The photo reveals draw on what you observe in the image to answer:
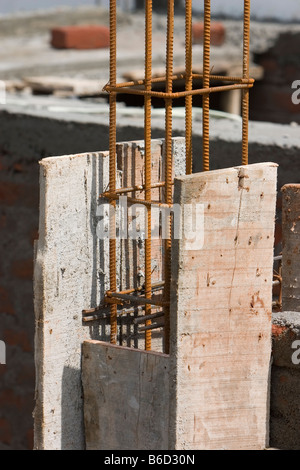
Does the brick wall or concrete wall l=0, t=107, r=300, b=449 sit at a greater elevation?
the brick wall

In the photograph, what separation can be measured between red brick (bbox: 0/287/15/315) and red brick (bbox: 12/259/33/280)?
0.11m

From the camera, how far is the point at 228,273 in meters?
2.31

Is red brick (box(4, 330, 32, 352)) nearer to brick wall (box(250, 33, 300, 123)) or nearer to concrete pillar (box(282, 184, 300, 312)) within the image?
concrete pillar (box(282, 184, 300, 312))

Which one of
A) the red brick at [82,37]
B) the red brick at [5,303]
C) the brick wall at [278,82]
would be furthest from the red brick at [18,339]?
the red brick at [82,37]

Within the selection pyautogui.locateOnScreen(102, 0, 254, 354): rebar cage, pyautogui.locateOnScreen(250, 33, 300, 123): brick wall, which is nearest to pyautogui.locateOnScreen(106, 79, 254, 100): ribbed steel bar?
pyautogui.locateOnScreen(102, 0, 254, 354): rebar cage

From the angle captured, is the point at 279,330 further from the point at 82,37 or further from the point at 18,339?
the point at 82,37

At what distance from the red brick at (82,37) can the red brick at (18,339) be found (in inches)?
195

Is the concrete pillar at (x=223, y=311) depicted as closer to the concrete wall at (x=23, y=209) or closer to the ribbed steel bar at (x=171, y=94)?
the ribbed steel bar at (x=171, y=94)

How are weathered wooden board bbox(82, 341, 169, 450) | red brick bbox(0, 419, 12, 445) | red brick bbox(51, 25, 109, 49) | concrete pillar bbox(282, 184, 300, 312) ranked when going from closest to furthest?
weathered wooden board bbox(82, 341, 169, 450)
concrete pillar bbox(282, 184, 300, 312)
red brick bbox(0, 419, 12, 445)
red brick bbox(51, 25, 109, 49)

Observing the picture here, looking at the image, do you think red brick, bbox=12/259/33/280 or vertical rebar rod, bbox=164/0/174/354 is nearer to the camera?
vertical rebar rod, bbox=164/0/174/354

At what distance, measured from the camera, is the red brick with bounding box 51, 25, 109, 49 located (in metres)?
9.44

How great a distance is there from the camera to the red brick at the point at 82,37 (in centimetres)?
944

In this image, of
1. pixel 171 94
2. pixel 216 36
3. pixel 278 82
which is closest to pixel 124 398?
pixel 171 94

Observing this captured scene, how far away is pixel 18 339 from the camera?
5023mm
